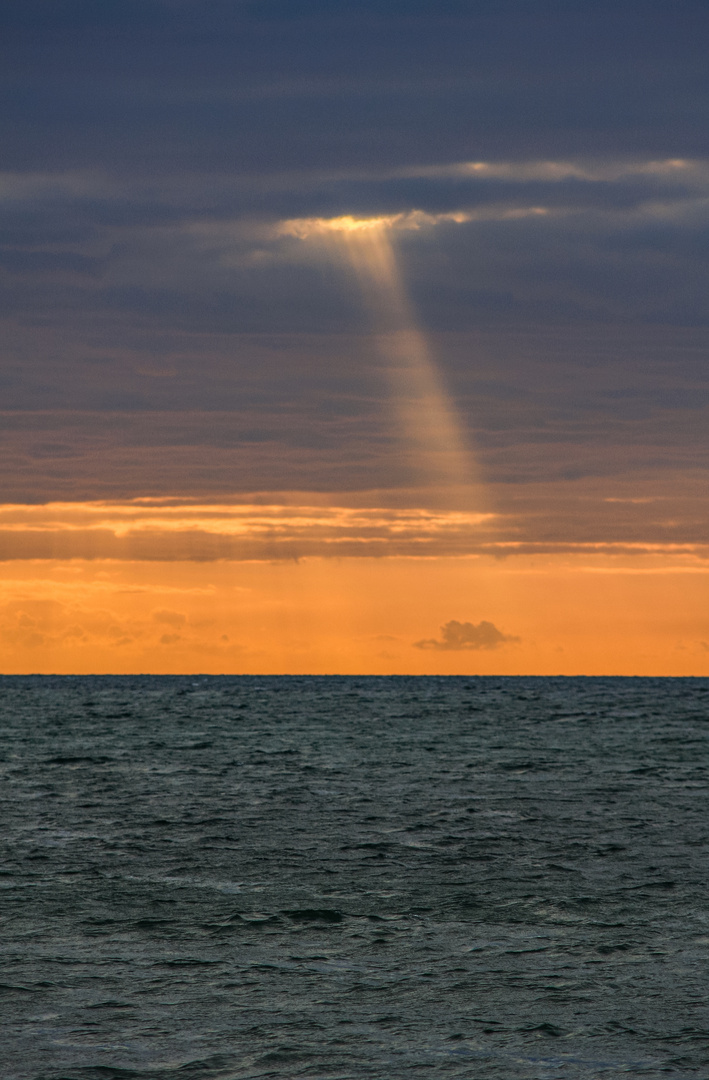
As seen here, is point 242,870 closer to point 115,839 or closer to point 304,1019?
point 115,839

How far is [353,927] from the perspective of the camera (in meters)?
19.4

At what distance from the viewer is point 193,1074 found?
12.5m

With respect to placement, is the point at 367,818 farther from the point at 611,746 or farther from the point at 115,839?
the point at 611,746

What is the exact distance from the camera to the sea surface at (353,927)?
13.4 metres

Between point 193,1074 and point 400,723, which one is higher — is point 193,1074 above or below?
below

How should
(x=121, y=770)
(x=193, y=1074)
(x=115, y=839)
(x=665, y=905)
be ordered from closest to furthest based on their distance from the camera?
(x=193, y=1074) → (x=665, y=905) → (x=115, y=839) → (x=121, y=770)

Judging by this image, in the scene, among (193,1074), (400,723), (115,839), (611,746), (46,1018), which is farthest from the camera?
(400,723)

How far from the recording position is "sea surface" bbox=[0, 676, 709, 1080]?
1338 cm

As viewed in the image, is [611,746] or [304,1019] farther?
[611,746]

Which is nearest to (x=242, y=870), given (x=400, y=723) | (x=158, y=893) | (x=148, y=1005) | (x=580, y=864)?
(x=158, y=893)

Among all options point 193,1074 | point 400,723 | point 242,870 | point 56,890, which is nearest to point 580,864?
point 242,870

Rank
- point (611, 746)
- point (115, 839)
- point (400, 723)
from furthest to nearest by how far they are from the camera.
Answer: point (400, 723) < point (611, 746) < point (115, 839)

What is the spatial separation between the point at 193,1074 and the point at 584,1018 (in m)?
4.90

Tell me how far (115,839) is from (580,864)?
10975 mm
